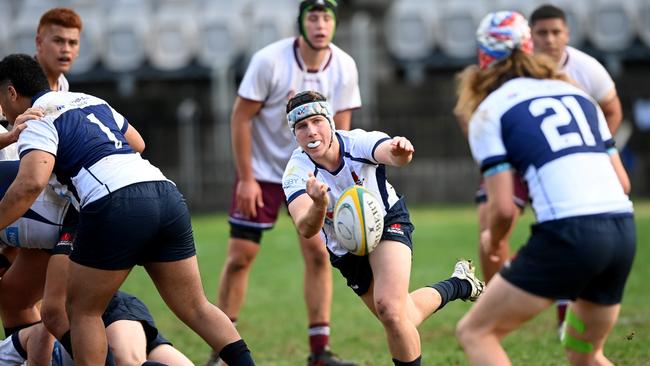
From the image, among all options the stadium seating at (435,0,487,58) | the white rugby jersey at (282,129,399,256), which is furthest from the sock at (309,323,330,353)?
the stadium seating at (435,0,487,58)

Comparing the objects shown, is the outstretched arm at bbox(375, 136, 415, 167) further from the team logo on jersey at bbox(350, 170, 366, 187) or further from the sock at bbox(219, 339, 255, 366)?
the sock at bbox(219, 339, 255, 366)

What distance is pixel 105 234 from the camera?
514 centimetres

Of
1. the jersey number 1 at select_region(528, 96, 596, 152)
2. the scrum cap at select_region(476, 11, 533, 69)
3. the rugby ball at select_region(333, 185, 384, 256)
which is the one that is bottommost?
the rugby ball at select_region(333, 185, 384, 256)

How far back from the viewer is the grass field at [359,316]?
23.8 feet

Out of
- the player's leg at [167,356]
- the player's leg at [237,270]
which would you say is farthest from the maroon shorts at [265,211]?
the player's leg at [167,356]

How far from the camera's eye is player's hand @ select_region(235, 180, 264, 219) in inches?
300

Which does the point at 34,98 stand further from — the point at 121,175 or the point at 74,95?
the point at 121,175

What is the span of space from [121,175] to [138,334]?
0.92 m

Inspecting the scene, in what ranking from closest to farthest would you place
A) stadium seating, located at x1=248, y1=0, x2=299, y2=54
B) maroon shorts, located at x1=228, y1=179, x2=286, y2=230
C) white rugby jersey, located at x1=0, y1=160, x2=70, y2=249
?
white rugby jersey, located at x1=0, y1=160, x2=70, y2=249 → maroon shorts, located at x1=228, y1=179, x2=286, y2=230 → stadium seating, located at x1=248, y1=0, x2=299, y2=54

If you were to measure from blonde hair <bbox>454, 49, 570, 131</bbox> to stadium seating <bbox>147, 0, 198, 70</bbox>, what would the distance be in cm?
1653

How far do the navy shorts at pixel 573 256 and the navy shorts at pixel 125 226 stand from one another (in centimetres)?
173

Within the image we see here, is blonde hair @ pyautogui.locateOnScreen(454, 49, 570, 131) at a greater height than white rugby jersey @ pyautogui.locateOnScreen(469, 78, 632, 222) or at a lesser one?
greater

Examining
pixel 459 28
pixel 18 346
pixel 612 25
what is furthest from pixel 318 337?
pixel 612 25

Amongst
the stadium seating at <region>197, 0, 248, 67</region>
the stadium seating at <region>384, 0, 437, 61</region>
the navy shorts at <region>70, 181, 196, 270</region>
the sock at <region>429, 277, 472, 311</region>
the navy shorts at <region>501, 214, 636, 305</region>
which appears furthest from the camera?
the stadium seating at <region>197, 0, 248, 67</region>
